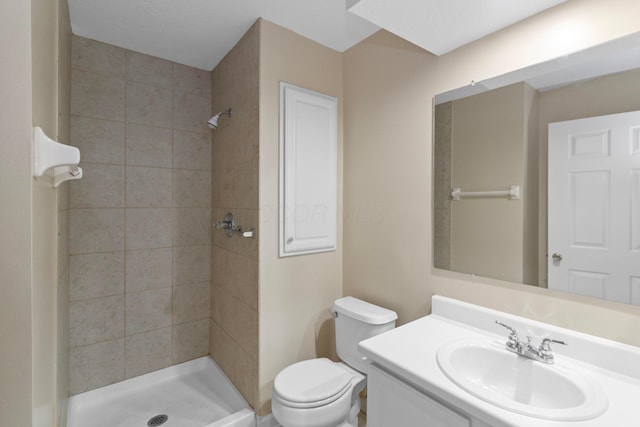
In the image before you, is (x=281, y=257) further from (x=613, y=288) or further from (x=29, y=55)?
(x=613, y=288)

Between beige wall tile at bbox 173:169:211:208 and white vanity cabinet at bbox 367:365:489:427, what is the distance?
1.78m

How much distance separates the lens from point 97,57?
73.5 inches

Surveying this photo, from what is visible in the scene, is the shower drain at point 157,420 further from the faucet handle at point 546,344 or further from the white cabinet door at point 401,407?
the faucet handle at point 546,344

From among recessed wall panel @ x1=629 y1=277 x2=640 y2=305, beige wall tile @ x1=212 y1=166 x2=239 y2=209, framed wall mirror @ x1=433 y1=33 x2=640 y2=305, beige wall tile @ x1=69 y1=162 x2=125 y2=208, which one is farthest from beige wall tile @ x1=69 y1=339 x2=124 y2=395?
recessed wall panel @ x1=629 y1=277 x2=640 y2=305

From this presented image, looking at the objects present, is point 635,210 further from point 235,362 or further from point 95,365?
point 95,365

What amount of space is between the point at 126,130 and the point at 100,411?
1825 millimetres

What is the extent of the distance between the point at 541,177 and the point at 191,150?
2.20m

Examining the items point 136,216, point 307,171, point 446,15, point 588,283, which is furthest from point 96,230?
point 588,283

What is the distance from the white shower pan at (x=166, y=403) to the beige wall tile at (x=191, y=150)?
1537 mm

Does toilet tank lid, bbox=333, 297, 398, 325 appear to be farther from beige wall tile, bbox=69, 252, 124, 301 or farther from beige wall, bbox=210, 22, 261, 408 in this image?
beige wall tile, bbox=69, 252, 124, 301

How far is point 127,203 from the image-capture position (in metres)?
1.99

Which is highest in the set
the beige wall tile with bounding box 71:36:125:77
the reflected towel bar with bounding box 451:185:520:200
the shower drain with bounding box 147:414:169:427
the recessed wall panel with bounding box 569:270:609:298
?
the beige wall tile with bounding box 71:36:125:77

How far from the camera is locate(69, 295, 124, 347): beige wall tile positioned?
183cm

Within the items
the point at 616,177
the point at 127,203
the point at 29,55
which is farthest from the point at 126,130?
the point at 616,177
